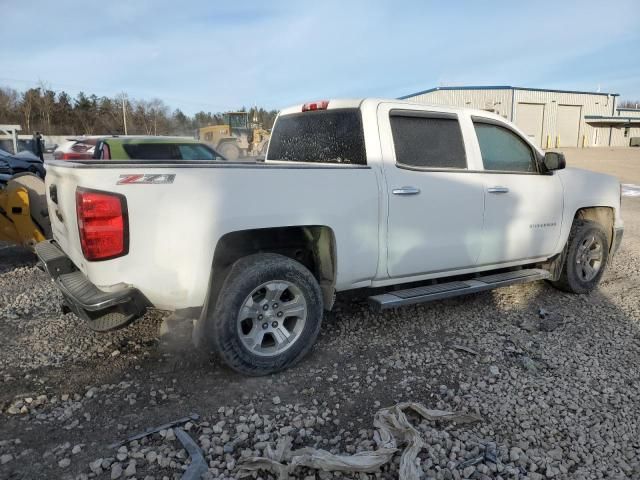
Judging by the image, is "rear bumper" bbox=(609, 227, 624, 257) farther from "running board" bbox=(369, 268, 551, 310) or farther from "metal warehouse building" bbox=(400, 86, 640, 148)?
"metal warehouse building" bbox=(400, 86, 640, 148)

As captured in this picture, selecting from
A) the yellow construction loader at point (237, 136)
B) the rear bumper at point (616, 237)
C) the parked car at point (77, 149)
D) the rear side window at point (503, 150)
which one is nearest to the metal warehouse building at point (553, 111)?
the yellow construction loader at point (237, 136)

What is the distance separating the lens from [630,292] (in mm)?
5508

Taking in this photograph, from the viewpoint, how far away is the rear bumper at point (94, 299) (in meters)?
2.97

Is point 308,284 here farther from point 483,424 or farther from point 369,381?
point 483,424

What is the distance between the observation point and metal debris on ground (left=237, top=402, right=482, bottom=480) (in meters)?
2.43

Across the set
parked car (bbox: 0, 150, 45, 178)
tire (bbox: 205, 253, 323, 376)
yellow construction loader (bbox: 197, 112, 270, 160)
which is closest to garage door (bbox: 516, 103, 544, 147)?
yellow construction loader (bbox: 197, 112, 270, 160)

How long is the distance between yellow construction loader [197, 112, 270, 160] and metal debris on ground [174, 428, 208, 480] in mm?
23039

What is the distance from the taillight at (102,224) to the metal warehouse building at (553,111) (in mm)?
39389

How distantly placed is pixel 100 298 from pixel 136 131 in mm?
66271

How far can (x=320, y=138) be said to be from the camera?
175 inches

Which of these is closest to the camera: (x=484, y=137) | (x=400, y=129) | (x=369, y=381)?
(x=369, y=381)

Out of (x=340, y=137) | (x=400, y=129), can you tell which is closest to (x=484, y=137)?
Answer: (x=400, y=129)

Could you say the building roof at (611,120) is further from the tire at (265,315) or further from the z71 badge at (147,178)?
the z71 badge at (147,178)

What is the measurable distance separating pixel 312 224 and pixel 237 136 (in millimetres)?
24673
